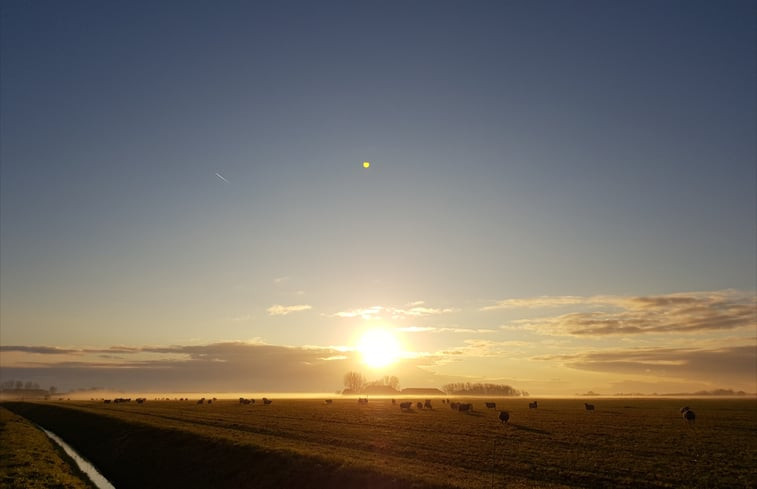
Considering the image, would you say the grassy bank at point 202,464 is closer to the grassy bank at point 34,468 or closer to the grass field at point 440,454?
the grass field at point 440,454

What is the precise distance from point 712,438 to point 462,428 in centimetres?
2600

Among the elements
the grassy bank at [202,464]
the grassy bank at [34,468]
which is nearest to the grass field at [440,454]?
the grassy bank at [202,464]

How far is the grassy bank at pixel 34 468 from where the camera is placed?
38.8 metres

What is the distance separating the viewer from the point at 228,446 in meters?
45.5

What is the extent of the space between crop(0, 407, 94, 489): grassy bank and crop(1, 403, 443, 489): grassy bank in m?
4.24

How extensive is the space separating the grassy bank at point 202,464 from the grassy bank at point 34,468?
4.24 meters

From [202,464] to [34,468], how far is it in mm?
14829

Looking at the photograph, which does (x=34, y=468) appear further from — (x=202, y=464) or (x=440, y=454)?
(x=440, y=454)

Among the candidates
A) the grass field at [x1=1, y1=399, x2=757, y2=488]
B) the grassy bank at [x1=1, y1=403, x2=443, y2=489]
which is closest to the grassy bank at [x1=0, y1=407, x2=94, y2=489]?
the grassy bank at [x1=1, y1=403, x2=443, y2=489]

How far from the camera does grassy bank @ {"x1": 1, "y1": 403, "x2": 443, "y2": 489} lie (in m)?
33.2

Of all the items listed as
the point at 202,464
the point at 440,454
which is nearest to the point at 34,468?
the point at 202,464

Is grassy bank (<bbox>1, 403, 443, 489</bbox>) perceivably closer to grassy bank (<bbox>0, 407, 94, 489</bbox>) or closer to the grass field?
the grass field

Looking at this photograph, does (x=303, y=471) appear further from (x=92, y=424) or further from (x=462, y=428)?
(x=92, y=424)

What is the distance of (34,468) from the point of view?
43875 millimetres
